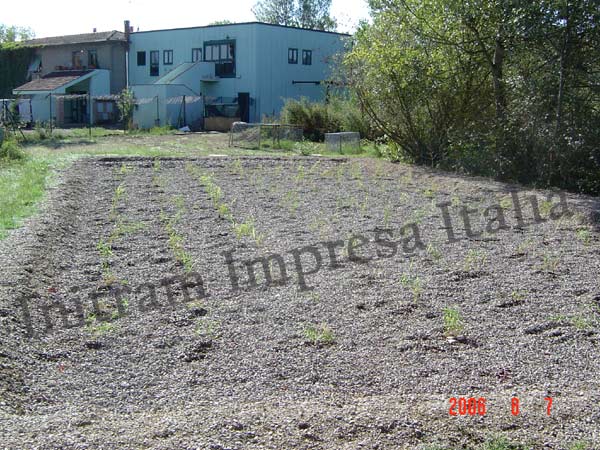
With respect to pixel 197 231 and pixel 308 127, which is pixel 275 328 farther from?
pixel 308 127

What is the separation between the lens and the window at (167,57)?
1859 inches

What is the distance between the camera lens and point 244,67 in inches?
1672

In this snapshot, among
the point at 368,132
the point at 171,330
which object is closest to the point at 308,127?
the point at 368,132

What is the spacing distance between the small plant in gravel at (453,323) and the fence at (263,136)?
19060mm

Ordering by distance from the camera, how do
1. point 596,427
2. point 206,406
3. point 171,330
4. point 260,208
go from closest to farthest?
point 596,427 < point 206,406 < point 171,330 < point 260,208

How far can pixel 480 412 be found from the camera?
4270mm

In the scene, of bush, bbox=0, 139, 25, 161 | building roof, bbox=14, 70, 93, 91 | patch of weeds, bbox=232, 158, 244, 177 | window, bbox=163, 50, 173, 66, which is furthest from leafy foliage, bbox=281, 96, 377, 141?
building roof, bbox=14, 70, 93, 91

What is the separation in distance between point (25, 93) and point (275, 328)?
1746 inches

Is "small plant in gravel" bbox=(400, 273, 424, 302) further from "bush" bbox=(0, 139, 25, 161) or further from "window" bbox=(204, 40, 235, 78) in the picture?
"window" bbox=(204, 40, 235, 78)

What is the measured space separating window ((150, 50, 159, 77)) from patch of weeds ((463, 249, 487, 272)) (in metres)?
42.6

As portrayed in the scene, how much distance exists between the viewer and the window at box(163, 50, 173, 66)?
47.2m

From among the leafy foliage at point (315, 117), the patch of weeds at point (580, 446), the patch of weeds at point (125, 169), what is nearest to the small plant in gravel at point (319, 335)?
the patch of weeds at point (580, 446)

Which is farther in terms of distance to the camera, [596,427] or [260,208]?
[260,208]
